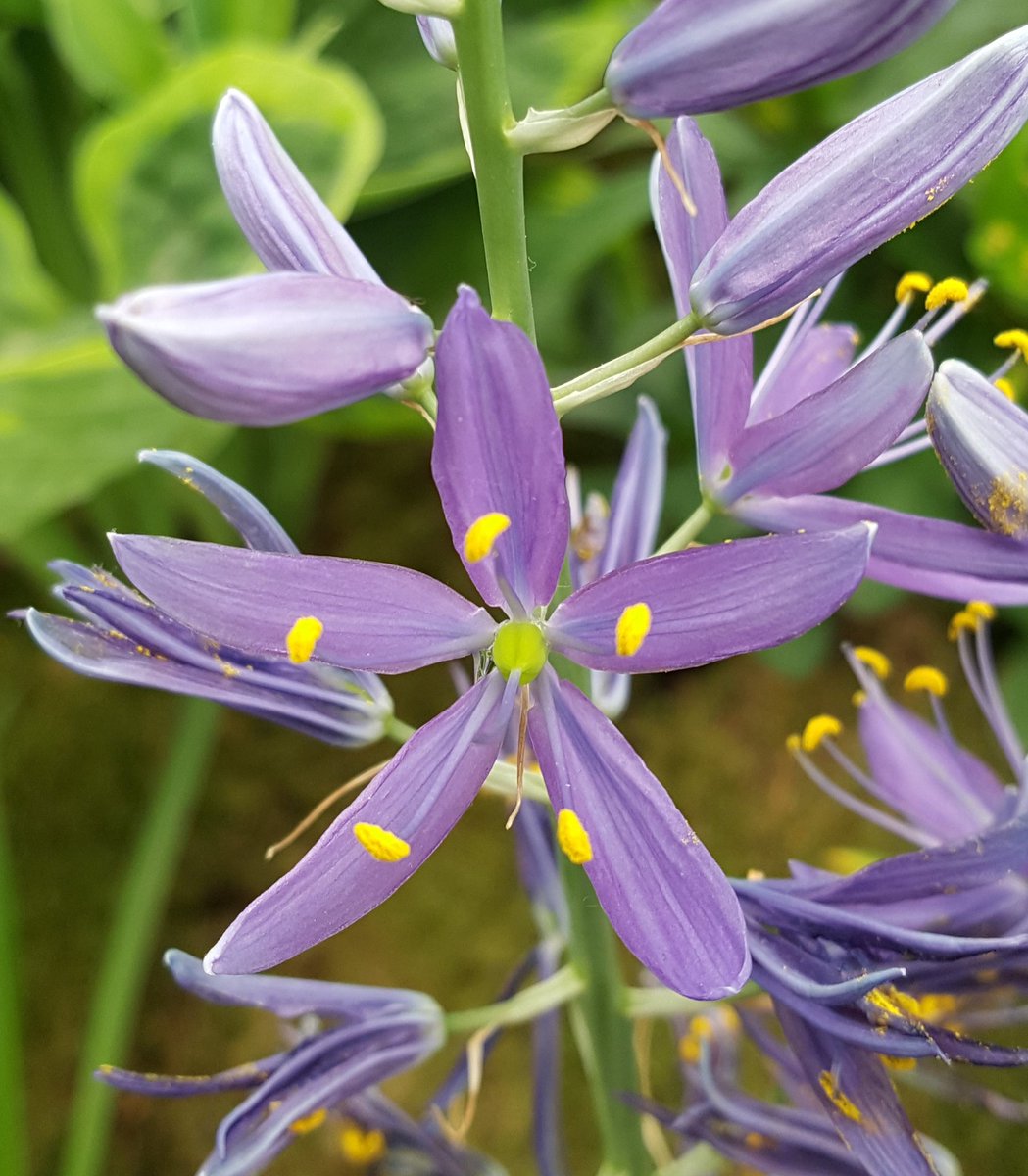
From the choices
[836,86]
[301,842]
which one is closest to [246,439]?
[301,842]

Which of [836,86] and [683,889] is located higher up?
[836,86]

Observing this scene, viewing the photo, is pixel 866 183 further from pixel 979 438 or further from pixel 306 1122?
pixel 306 1122

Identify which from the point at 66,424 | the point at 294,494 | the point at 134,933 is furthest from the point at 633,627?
the point at 294,494

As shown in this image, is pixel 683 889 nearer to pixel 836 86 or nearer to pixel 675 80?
pixel 675 80

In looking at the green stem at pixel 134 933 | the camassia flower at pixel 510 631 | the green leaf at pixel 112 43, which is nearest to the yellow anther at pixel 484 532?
the camassia flower at pixel 510 631

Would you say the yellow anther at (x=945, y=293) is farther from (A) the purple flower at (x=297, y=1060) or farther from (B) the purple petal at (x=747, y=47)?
(A) the purple flower at (x=297, y=1060)

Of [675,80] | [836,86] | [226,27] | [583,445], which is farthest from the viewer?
[583,445]
